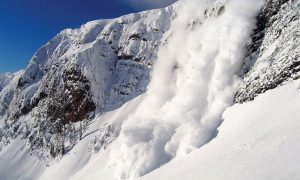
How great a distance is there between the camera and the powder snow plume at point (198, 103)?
43.3 m

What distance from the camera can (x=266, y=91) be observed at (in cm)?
3838

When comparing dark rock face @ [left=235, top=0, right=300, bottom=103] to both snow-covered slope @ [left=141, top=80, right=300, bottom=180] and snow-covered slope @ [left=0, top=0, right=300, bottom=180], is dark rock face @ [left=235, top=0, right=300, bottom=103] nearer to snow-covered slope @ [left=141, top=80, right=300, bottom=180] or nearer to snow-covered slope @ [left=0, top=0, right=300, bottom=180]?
snow-covered slope @ [left=0, top=0, right=300, bottom=180]

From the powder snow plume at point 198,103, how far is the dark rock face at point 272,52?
1451mm

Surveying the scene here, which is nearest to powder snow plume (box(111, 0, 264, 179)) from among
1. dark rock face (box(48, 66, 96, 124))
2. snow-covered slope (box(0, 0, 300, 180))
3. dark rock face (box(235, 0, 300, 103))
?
snow-covered slope (box(0, 0, 300, 180))

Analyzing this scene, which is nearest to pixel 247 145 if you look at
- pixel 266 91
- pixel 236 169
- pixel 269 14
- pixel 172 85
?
pixel 236 169

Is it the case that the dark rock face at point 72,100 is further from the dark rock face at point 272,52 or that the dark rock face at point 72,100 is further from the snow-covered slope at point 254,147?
the dark rock face at point 272,52

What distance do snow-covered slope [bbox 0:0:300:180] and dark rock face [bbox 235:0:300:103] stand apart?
0.14 metres

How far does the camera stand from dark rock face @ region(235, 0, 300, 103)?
36.7 metres

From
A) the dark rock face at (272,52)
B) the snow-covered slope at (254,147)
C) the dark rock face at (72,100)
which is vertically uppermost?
the dark rock face at (72,100)

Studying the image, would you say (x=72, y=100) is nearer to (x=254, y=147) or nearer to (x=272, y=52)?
(x=272, y=52)

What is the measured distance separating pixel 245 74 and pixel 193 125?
8.82 m

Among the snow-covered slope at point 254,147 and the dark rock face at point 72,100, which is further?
the dark rock face at point 72,100

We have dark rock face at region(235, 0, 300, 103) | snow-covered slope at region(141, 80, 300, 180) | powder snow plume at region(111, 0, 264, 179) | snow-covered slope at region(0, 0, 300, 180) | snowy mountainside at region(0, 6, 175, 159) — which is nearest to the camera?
snow-covered slope at region(141, 80, 300, 180)

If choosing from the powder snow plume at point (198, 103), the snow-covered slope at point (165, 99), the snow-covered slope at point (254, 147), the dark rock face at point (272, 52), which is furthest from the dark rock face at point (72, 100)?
the dark rock face at point (272, 52)
